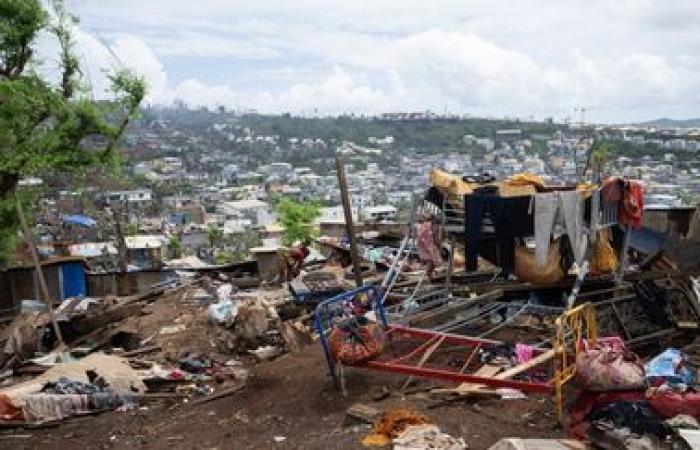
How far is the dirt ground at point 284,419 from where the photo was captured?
6957mm

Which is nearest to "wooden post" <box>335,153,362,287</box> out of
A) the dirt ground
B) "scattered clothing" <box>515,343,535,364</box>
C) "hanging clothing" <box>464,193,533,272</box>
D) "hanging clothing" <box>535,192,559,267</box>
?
the dirt ground

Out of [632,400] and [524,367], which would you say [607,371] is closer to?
[632,400]

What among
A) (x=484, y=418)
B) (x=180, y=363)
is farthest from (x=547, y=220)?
(x=180, y=363)

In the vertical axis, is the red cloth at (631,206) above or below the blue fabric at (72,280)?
above

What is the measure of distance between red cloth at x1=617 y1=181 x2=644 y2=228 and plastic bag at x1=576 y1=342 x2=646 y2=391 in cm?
391

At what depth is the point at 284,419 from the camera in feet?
26.8

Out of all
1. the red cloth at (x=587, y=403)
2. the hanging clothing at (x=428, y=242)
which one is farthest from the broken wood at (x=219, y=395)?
the red cloth at (x=587, y=403)

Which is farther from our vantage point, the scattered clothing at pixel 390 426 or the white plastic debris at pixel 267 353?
the white plastic debris at pixel 267 353

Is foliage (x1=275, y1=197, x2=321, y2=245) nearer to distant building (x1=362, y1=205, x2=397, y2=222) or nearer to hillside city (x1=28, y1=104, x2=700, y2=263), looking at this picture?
hillside city (x1=28, y1=104, x2=700, y2=263)

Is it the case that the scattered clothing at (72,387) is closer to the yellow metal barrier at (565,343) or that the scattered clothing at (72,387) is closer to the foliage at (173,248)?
the yellow metal barrier at (565,343)

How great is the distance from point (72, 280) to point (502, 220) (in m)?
15.9

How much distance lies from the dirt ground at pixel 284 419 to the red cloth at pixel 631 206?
357 centimetres

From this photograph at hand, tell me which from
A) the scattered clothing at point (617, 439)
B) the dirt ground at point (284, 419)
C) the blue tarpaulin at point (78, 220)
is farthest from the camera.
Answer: the blue tarpaulin at point (78, 220)

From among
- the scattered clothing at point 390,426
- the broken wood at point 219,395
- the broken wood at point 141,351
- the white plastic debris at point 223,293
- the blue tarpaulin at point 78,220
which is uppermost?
the scattered clothing at point 390,426
